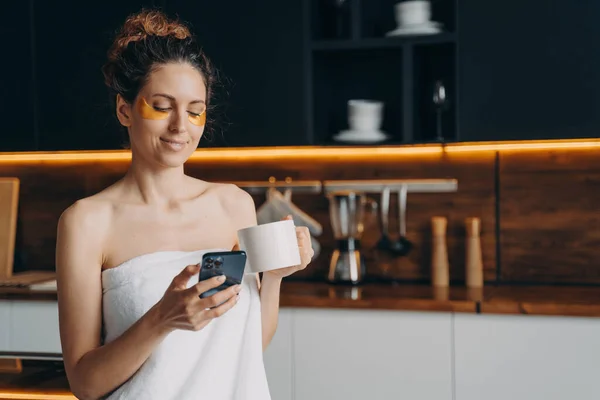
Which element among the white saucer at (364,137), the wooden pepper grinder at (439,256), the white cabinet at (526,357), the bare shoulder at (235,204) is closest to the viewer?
the bare shoulder at (235,204)

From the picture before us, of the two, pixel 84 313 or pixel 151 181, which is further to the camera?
pixel 151 181

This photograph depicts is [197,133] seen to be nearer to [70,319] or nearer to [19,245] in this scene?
[70,319]

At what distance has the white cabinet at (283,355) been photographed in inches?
104

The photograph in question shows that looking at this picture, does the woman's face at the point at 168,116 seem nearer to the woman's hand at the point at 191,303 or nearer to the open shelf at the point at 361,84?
the woman's hand at the point at 191,303

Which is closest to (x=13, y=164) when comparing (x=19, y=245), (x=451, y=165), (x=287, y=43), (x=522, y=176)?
(x=19, y=245)

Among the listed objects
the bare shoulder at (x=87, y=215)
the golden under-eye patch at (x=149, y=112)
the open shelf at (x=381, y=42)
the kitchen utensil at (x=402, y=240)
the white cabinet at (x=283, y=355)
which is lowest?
the white cabinet at (x=283, y=355)

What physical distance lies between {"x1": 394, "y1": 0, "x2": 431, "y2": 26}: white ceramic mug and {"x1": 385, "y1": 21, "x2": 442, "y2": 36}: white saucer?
0.05 feet

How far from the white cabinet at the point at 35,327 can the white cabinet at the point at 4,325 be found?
2 cm

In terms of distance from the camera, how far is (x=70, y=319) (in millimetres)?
1245

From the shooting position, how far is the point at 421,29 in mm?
2799

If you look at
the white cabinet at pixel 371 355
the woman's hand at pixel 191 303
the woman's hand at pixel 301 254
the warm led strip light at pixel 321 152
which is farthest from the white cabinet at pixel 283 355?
the woman's hand at pixel 191 303

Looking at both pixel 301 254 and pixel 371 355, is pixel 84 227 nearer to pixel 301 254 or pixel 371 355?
pixel 301 254

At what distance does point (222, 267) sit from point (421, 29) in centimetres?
194

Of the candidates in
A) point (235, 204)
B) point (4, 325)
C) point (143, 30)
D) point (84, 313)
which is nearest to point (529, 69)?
point (235, 204)
